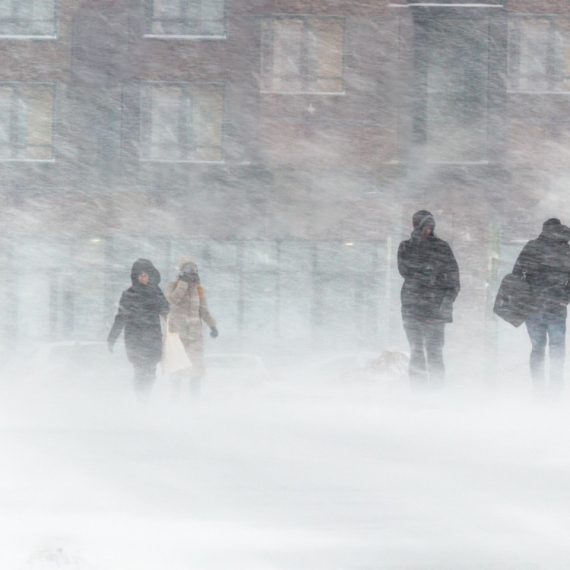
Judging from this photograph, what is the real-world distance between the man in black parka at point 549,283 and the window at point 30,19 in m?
19.2

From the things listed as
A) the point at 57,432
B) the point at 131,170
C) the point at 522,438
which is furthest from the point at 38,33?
the point at 522,438

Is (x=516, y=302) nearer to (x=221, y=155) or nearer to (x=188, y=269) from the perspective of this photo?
(x=188, y=269)

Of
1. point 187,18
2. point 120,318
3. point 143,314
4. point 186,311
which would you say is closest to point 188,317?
point 186,311

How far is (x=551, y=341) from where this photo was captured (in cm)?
909

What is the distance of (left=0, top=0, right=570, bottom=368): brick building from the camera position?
25.0m

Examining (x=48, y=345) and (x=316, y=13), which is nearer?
(x=48, y=345)

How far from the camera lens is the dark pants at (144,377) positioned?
1065cm

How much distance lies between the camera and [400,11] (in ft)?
78.6

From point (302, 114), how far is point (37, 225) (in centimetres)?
689

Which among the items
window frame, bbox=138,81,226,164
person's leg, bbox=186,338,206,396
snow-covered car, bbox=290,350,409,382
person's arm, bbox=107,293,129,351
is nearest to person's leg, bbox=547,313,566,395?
person's leg, bbox=186,338,206,396

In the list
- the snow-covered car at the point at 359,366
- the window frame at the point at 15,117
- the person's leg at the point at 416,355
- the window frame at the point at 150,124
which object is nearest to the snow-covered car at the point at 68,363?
the snow-covered car at the point at 359,366

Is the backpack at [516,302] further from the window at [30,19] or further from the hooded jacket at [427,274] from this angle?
the window at [30,19]

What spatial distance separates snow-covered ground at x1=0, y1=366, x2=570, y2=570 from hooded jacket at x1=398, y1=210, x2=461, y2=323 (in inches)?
30.5

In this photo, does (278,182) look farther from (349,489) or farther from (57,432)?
(349,489)
